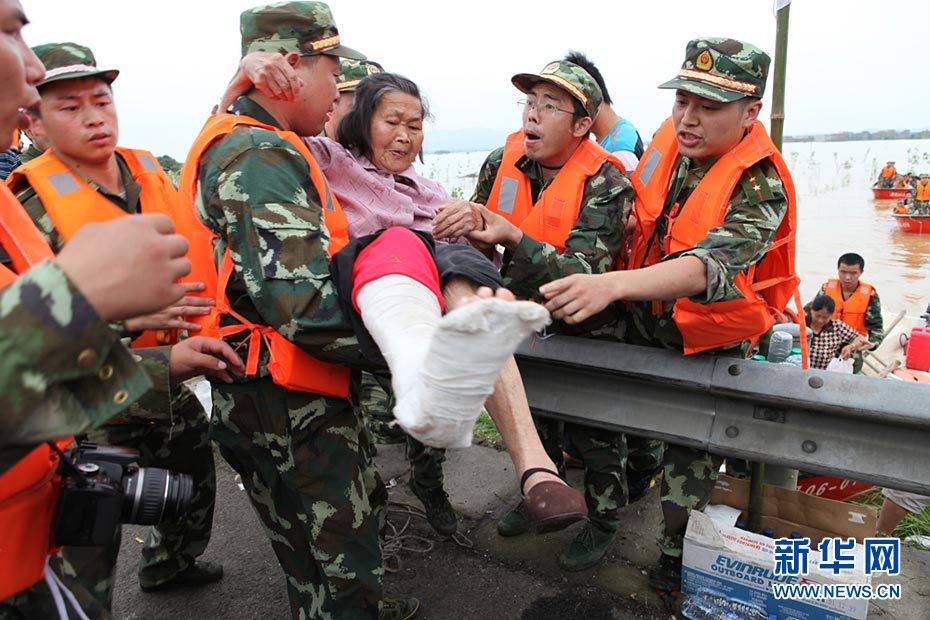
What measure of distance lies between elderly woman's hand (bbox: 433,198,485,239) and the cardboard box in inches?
58.7

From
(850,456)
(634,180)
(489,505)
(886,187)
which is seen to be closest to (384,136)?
(634,180)

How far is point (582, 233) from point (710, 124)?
67 centimetres

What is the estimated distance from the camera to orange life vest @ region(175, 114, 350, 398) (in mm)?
1929

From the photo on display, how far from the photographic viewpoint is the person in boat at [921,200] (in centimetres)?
2319

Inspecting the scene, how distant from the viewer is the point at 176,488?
5.63 ft

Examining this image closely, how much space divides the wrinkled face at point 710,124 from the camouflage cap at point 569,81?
0.42 m

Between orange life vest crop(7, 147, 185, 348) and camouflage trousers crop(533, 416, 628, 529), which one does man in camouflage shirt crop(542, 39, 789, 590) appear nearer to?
camouflage trousers crop(533, 416, 628, 529)

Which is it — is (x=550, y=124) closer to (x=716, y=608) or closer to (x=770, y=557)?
(x=770, y=557)

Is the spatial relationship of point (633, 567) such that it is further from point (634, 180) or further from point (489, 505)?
point (634, 180)

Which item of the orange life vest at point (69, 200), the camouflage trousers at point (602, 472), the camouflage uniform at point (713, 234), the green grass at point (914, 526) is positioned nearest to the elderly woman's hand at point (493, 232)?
the camouflage uniform at point (713, 234)

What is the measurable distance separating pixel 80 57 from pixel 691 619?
10.8ft

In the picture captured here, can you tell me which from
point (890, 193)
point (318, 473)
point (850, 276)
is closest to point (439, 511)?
point (318, 473)

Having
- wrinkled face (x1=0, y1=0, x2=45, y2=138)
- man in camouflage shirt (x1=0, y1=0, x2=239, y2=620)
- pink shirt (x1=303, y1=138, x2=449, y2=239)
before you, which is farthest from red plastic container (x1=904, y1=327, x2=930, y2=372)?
wrinkled face (x1=0, y1=0, x2=45, y2=138)

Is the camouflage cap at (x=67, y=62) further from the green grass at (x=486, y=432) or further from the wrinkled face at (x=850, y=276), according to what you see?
the wrinkled face at (x=850, y=276)
